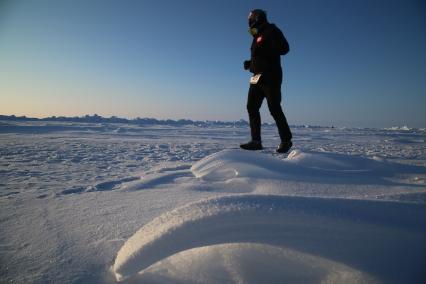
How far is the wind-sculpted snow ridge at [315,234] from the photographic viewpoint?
0.62 m

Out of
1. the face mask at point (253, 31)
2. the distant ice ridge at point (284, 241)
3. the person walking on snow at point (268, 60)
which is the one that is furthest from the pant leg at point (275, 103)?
the distant ice ridge at point (284, 241)

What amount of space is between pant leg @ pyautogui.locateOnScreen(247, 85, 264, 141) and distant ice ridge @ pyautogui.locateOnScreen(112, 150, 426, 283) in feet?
8.11

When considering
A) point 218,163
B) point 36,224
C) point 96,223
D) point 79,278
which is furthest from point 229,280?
point 218,163

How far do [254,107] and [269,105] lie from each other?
11.1 inches

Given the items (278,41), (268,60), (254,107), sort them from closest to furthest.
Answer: (278,41)
(268,60)
(254,107)

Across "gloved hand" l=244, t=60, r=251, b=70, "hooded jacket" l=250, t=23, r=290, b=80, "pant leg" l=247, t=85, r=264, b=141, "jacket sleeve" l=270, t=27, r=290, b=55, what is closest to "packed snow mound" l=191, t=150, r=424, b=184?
"pant leg" l=247, t=85, r=264, b=141

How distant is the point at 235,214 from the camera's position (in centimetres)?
66

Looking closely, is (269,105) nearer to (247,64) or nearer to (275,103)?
(275,103)

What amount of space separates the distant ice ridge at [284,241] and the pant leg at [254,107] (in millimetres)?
2473

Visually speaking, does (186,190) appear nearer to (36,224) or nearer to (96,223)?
(96,223)

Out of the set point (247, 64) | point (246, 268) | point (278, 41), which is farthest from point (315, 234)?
point (247, 64)

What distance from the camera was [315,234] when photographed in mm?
639

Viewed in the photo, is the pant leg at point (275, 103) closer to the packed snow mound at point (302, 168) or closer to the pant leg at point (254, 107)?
the pant leg at point (254, 107)

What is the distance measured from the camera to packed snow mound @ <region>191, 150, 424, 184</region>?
1856 millimetres
